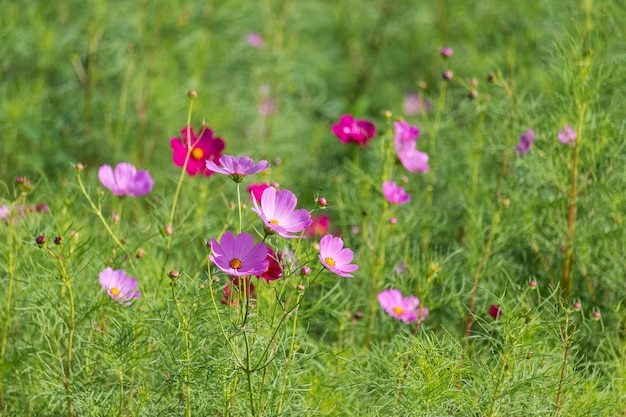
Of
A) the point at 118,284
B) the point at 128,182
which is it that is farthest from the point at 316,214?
the point at 118,284

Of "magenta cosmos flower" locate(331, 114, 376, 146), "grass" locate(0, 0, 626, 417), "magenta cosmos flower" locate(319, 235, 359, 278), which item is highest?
"magenta cosmos flower" locate(319, 235, 359, 278)

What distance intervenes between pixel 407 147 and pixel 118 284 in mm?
→ 742

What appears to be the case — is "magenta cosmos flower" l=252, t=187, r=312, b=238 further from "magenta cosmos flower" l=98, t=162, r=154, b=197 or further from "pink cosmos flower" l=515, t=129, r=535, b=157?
"pink cosmos flower" l=515, t=129, r=535, b=157

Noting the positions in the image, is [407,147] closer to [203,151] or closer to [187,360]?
[203,151]

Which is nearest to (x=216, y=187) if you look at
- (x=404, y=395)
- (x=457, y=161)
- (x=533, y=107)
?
(x=457, y=161)

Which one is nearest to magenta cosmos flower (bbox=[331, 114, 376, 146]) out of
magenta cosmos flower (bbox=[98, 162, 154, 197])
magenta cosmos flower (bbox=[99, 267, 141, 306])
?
magenta cosmos flower (bbox=[98, 162, 154, 197])

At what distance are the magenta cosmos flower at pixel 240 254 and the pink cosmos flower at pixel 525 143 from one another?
1024mm

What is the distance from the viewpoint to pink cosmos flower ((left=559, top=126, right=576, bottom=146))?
79.3 inches

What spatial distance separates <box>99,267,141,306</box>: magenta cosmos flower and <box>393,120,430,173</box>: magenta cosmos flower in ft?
2.26

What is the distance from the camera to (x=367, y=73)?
3.88 m

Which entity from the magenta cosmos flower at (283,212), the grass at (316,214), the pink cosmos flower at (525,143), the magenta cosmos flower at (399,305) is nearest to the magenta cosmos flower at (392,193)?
the grass at (316,214)

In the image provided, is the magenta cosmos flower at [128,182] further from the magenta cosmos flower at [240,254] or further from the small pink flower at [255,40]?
the small pink flower at [255,40]

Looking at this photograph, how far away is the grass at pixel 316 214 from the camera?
148 centimetres

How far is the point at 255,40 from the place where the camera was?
347 centimetres
